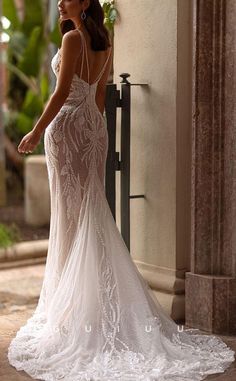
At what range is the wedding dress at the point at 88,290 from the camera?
4000 mm

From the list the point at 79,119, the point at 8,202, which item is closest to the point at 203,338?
the point at 79,119

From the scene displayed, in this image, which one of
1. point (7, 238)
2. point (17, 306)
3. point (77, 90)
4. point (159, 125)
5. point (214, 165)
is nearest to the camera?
point (77, 90)

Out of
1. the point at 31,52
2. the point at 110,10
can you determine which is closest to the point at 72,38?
the point at 110,10

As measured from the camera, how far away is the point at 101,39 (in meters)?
4.20

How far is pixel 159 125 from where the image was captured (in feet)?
15.9

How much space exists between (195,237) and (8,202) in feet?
20.7

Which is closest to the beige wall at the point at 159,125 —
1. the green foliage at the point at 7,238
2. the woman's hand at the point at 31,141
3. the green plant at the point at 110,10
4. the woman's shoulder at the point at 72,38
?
the green plant at the point at 110,10

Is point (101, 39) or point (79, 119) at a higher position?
point (101, 39)

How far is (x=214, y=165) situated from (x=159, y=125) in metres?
0.49

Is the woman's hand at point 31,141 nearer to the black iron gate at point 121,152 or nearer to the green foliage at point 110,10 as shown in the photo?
the black iron gate at point 121,152

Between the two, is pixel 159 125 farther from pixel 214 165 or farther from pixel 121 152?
pixel 214 165

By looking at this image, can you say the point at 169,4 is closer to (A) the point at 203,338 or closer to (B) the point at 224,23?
(B) the point at 224,23

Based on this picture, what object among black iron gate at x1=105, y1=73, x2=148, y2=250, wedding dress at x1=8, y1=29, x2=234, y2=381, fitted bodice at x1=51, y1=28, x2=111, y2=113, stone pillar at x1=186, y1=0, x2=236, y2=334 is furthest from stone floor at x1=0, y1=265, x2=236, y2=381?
fitted bodice at x1=51, y1=28, x2=111, y2=113

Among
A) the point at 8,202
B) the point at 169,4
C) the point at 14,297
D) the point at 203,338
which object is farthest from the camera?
the point at 8,202
